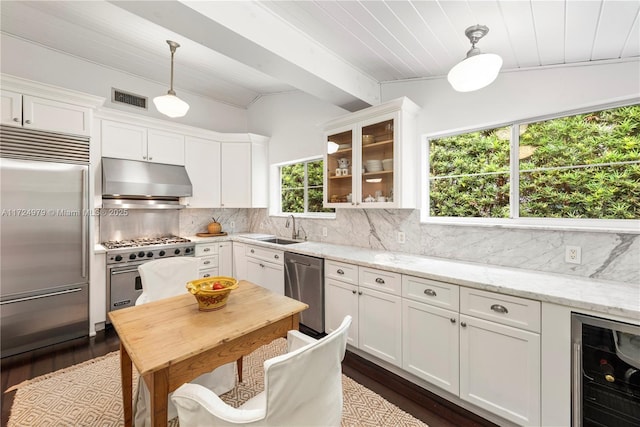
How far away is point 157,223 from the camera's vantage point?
386 cm

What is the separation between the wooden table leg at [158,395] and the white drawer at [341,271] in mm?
1598

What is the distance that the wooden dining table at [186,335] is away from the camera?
113cm

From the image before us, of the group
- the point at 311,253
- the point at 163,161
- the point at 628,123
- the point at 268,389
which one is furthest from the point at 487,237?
the point at 163,161

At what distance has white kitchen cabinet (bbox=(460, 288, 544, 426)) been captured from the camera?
5.07ft

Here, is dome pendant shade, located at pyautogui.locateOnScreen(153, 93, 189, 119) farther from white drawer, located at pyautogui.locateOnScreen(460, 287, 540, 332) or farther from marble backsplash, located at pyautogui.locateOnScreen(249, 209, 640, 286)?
white drawer, located at pyautogui.locateOnScreen(460, 287, 540, 332)

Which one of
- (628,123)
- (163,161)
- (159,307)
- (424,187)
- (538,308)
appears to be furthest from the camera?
(163,161)

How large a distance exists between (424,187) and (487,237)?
73 centimetres

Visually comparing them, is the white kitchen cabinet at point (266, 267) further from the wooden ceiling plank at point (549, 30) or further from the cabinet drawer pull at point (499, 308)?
the wooden ceiling plank at point (549, 30)

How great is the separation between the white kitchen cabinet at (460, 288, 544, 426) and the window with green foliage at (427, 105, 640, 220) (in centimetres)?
93

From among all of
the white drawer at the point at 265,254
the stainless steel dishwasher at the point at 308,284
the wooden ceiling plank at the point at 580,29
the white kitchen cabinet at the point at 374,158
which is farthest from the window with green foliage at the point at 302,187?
the wooden ceiling plank at the point at 580,29

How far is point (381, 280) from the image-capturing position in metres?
2.23

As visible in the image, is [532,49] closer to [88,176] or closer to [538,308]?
[538,308]

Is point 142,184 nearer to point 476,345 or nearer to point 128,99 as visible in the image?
point 128,99

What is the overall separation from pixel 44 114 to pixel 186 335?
2.76 meters
